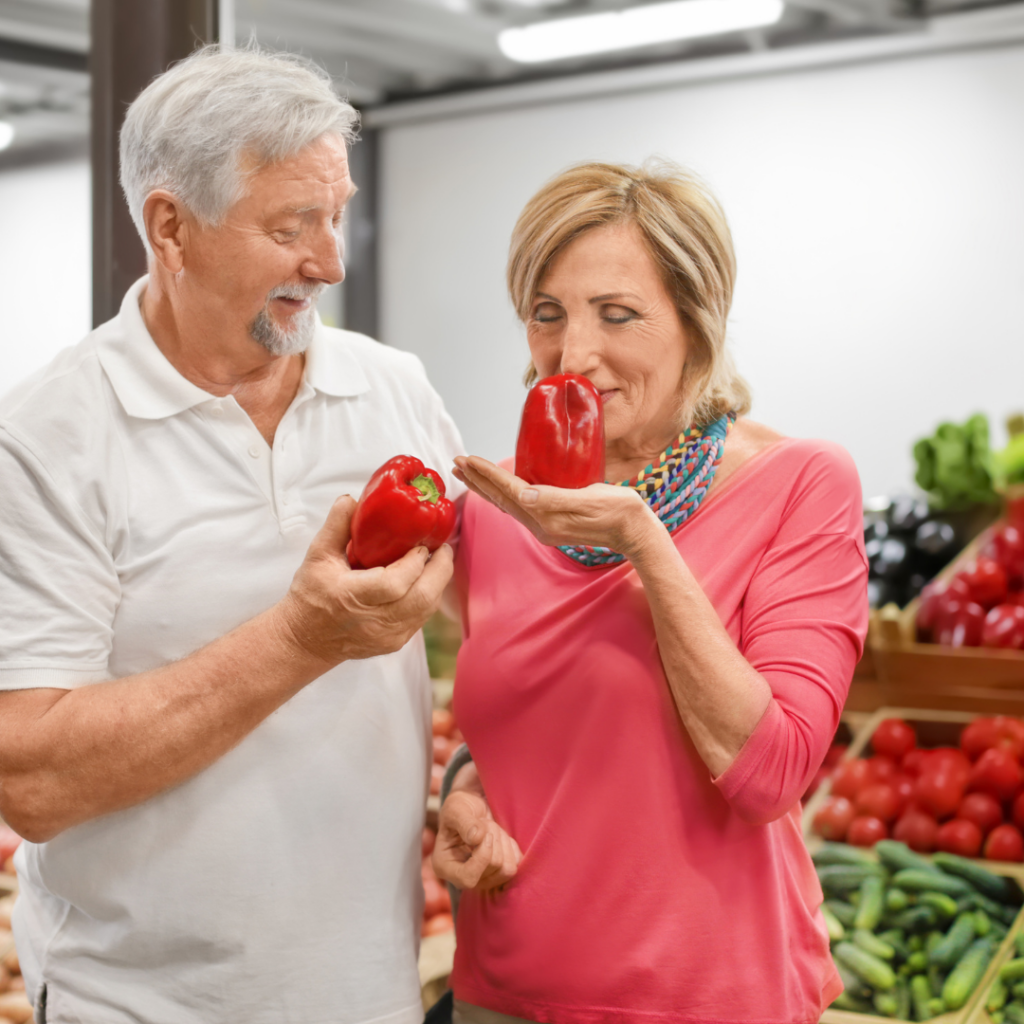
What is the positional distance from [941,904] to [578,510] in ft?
5.74

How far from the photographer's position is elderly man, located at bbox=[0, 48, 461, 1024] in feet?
4.43

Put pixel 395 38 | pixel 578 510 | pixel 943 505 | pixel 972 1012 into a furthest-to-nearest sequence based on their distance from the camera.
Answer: pixel 395 38
pixel 943 505
pixel 972 1012
pixel 578 510

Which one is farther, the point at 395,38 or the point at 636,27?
the point at 395,38

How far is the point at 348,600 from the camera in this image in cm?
131

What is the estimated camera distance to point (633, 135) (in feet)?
20.5

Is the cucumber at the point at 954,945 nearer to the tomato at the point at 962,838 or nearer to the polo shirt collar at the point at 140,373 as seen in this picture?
the tomato at the point at 962,838

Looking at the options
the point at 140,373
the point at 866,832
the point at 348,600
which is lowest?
the point at 866,832

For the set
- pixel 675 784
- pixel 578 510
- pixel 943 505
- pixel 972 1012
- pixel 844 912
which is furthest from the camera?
pixel 943 505

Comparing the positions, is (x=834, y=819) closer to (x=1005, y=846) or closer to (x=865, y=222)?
(x=1005, y=846)

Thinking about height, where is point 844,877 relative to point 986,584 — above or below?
below

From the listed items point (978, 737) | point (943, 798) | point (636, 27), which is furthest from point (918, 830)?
point (636, 27)

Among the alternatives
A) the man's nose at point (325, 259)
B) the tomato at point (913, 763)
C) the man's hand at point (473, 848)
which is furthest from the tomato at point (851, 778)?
the man's nose at point (325, 259)

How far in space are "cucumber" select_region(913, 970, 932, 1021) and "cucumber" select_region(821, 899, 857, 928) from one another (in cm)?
19

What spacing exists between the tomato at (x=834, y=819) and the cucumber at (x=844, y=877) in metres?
0.18
